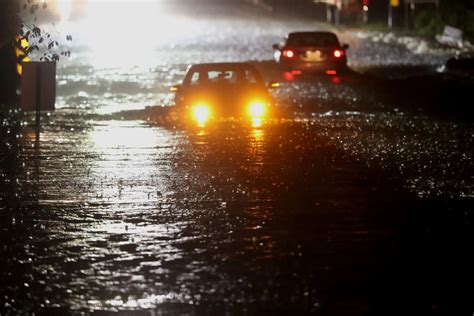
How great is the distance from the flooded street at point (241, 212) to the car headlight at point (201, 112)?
814 mm

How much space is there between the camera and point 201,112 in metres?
28.5

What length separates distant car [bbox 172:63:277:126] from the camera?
27297mm

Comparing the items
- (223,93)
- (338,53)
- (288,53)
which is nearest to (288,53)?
(288,53)

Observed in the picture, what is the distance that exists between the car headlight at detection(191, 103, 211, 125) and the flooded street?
0.81 meters

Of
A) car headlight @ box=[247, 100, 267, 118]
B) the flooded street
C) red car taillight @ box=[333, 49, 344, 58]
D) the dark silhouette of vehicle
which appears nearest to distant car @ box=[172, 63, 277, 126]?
car headlight @ box=[247, 100, 267, 118]

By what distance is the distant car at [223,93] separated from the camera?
27.3 metres

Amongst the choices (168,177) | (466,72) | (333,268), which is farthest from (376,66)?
(333,268)

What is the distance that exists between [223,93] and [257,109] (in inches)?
44.7

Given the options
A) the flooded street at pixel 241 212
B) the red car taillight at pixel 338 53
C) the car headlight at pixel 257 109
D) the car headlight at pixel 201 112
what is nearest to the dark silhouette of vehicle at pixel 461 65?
the red car taillight at pixel 338 53

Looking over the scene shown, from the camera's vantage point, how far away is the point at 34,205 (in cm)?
1461

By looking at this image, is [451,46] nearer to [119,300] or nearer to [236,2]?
[119,300]

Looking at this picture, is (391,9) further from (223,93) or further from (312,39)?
(223,93)

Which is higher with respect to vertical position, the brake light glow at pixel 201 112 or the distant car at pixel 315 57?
the distant car at pixel 315 57

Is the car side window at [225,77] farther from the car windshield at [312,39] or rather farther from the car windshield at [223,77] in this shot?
the car windshield at [312,39]
